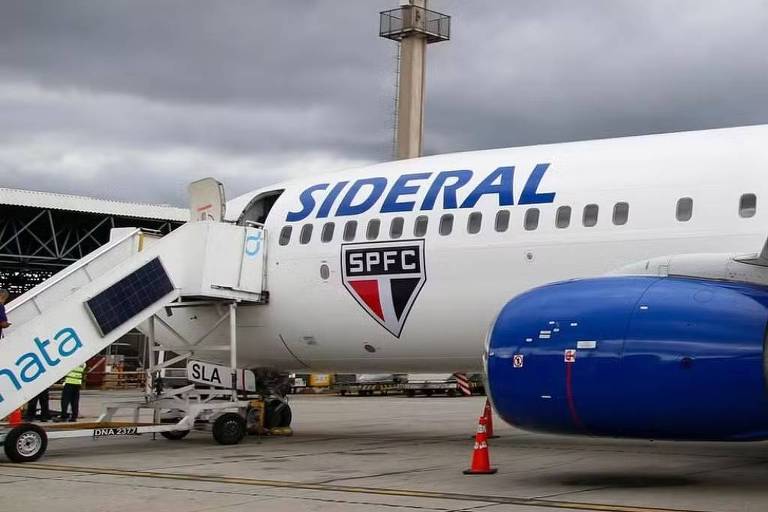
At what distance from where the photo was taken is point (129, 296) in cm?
1686

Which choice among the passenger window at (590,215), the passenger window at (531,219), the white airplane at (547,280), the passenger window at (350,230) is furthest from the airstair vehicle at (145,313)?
the passenger window at (590,215)

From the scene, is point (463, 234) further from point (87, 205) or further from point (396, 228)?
point (87, 205)

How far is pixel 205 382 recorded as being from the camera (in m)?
18.5

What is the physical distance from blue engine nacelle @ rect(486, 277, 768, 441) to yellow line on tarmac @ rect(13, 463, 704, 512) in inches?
36.1

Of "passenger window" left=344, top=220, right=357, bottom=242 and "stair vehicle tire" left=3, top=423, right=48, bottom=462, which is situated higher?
"passenger window" left=344, top=220, right=357, bottom=242

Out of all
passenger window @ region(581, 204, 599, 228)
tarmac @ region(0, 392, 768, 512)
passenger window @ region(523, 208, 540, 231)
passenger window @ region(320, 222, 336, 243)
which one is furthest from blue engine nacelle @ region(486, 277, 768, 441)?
passenger window @ region(320, 222, 336, 243)

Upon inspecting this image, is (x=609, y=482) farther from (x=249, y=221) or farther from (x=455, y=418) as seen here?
(x=455, y=418)

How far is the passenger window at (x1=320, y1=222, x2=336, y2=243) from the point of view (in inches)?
688

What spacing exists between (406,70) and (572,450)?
5123 cm

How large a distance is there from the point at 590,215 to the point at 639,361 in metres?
4.47

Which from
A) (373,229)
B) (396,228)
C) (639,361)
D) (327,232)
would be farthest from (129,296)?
(639,361)

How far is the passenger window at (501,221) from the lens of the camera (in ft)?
50.9

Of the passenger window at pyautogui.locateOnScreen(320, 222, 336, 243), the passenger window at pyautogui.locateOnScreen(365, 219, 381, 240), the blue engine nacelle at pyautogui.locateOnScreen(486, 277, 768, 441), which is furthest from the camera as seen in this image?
the passenger window at pyautogui.locateOnScreen(320, 222, 336, 243)

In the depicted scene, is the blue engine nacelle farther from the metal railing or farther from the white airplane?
the metal railing
